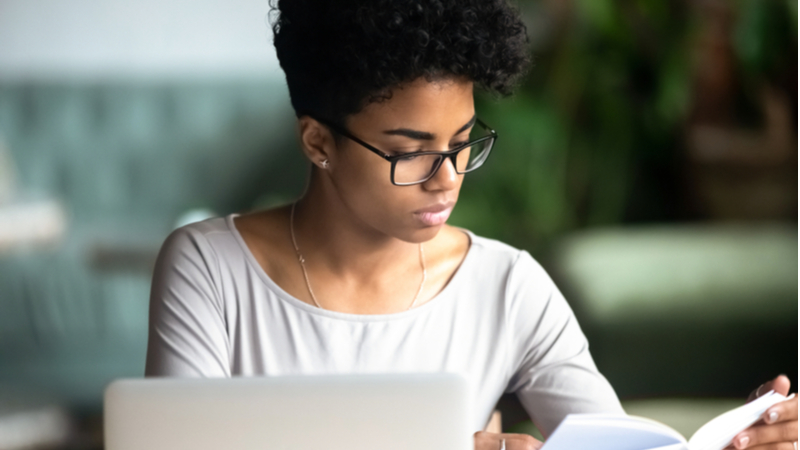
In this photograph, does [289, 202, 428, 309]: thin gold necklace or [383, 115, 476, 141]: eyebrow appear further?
[289, 202, 428, 309]: thin gold necklace

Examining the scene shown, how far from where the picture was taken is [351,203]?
115 centimetres

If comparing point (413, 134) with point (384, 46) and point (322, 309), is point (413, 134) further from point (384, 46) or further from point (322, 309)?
point (322, 309)

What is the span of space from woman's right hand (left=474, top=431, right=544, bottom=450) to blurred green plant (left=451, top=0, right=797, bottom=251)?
204 cm

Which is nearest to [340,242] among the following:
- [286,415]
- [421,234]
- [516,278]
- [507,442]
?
[421,234]

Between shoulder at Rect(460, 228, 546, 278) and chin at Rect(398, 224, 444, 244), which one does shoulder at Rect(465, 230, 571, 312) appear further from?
chin at Rect(398, 224, 444, 244)

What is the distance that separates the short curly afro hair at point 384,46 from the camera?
1.03 meters

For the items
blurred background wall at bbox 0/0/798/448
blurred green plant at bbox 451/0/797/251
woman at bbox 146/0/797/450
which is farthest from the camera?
blurred green plant at bbox 451/0/797/251

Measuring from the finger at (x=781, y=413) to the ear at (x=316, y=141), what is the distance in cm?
65

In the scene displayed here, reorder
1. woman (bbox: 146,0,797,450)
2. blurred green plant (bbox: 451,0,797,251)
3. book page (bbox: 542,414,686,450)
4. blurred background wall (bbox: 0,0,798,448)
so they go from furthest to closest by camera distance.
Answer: blurred green plant (bbox: 451,0,797,251) → blurred background wall (bbox: 0,0,798,448) → woman (bbox: 146,0,797,450) → book page (bbox: 542,414,686,450)

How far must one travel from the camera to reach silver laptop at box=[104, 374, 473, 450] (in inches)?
27.2

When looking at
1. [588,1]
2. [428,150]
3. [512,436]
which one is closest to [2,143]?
[588,1]

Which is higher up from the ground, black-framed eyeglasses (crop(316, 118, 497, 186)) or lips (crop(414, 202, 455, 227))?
black-framed eyeglasses (crop(316, 118, 497, 186))

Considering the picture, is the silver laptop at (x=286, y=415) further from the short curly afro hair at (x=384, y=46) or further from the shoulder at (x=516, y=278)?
the shoulder at (x=516, y=278)

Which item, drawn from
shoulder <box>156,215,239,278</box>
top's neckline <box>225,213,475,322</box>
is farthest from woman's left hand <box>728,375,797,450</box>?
shoulder <box>156,215,239,278</box>
